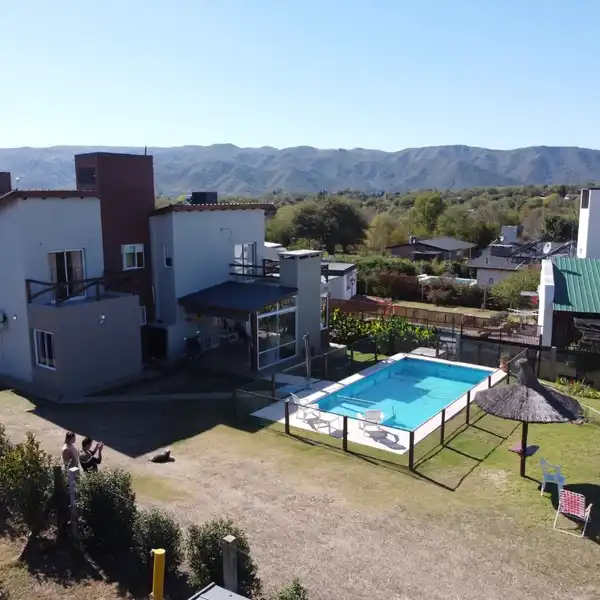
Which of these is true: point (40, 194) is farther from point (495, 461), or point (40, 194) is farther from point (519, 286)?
point (519, 286)

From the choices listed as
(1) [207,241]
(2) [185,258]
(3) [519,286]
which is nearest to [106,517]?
(2) [185,258]

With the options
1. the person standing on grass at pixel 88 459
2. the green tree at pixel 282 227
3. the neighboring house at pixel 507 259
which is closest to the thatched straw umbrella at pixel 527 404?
the person standing on grass at pixel 88 459

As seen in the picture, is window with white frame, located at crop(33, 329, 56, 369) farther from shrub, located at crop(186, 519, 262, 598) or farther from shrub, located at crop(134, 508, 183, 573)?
shrub, located at crop(186, 519, 262, 598)

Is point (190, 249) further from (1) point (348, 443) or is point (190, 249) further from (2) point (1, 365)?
(1) point (348, 443)

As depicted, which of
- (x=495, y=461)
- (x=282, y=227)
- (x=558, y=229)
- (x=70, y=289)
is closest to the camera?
(x=495, y=461)

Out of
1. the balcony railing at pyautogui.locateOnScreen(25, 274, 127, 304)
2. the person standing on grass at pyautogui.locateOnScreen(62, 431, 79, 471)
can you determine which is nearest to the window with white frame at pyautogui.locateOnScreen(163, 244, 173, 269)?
the balcony railing at pyautogui.locateOnScreen(25, 274, 127, 304)
